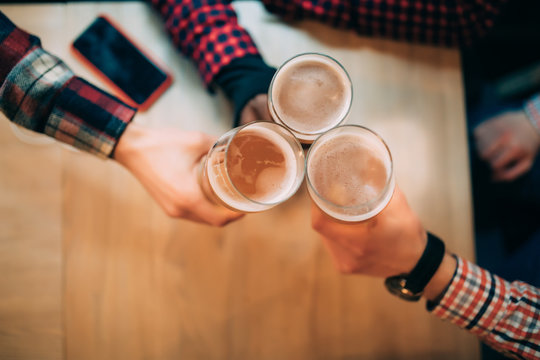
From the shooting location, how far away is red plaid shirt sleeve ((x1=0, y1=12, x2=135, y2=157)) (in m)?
0.80

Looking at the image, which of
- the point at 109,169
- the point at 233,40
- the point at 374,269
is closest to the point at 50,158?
the point at 109,169

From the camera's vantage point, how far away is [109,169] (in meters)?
0.98

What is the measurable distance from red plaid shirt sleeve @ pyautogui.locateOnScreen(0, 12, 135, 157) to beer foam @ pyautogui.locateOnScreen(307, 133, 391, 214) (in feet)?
1.57

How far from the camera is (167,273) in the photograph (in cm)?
94

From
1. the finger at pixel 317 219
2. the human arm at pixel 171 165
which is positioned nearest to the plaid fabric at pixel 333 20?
the human arm at pixel 171 165

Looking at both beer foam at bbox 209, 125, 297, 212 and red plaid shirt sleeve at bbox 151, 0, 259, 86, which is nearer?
beer foam at bbox 209, 125, 297, 212

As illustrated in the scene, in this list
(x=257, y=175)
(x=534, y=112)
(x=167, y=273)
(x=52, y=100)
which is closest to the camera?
(x=257, y=175)

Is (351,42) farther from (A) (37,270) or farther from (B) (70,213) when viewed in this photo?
(A) (37,270)

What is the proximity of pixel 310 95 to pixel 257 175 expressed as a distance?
0.71 feet

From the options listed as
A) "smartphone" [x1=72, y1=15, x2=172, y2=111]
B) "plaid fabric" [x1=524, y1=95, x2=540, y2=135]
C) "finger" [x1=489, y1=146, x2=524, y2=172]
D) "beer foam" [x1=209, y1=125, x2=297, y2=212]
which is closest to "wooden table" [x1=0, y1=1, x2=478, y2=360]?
"smartphone" [x1=72, y1=15, x2=172, y2=111]

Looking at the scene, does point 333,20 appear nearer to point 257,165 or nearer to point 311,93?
point 311,93

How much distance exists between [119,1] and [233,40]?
1.19ft

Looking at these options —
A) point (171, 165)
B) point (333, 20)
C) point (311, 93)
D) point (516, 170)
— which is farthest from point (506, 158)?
point (171, 165)

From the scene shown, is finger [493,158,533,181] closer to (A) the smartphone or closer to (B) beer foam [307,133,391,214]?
(B) beer foam [307,133,391,214]
